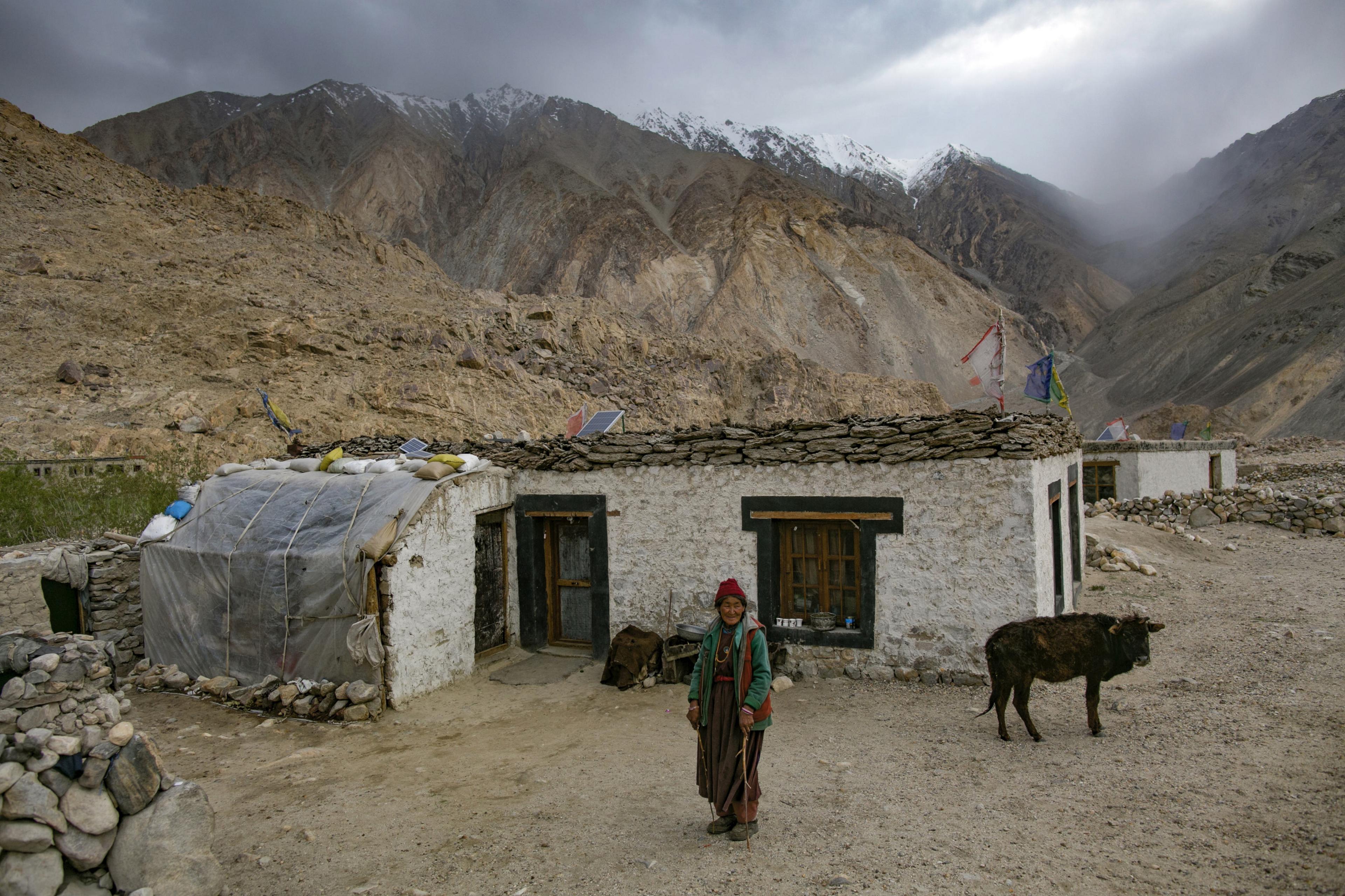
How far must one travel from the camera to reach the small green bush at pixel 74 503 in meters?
13.5

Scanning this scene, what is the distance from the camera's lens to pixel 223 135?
67.2 meters

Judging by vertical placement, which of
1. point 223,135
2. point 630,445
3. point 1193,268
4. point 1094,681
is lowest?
point 1094,681

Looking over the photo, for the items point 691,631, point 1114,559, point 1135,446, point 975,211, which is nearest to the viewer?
point 691,631

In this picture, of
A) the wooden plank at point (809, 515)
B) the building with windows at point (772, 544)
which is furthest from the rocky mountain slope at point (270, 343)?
the wooden plank at point (809, 515)

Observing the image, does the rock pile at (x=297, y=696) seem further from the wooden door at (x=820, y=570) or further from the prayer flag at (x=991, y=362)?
the prayer flag at (x=991, y=362)

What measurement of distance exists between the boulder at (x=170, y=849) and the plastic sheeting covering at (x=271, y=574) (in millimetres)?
3343

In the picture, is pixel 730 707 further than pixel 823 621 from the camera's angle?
No

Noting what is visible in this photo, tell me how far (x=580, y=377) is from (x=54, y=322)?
18.1 metres

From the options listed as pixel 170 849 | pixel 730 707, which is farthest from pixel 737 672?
pixel 170 849

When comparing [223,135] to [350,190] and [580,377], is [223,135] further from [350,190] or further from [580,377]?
[580,377]

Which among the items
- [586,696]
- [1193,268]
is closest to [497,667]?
[586,696]

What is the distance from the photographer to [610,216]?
53219 millimetres

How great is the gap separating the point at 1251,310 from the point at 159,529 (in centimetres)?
7031

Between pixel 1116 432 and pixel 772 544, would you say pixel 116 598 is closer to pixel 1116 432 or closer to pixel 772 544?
pixel 772 544
